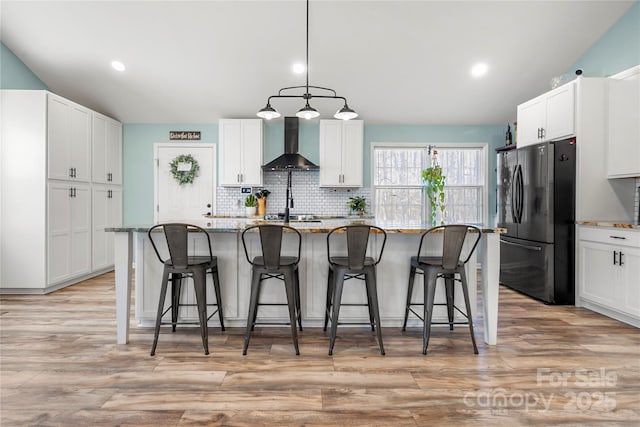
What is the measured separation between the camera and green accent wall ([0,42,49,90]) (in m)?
4.50

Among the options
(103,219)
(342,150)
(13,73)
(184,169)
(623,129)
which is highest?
(13,73)

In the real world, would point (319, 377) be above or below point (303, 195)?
below

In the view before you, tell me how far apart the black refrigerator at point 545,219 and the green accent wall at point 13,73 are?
631cm

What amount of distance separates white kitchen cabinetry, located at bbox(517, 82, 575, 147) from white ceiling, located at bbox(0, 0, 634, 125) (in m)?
0.79

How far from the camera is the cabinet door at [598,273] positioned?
3.39 metres

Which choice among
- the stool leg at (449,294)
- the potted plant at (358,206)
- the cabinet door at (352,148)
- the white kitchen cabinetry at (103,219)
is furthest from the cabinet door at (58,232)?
the stool leg at (449,294)

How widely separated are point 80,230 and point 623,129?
20.8 feet

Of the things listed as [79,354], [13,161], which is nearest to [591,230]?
[79,354]

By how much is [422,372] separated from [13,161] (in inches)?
189

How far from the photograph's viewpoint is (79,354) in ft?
8.43

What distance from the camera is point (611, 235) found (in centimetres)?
339

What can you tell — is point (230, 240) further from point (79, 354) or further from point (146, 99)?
point (146, 99)

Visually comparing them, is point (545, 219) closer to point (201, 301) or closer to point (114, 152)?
point (201, 301)

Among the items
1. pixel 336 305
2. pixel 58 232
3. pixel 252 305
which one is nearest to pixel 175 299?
pixel 252 305
